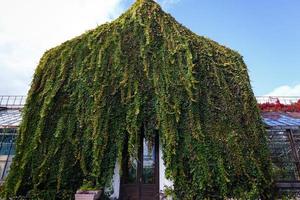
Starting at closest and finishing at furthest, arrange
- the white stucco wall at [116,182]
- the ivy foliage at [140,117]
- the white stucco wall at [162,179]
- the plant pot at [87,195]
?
the plant pot at [87,195] < the ivy foliage at [140,117] < the white stucco wall at [162,179] < the white stucco wall at [116,182]

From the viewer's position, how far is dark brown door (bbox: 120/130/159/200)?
8445 mm

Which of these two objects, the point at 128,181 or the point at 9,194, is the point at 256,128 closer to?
the point at 128,181

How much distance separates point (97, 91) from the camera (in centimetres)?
867

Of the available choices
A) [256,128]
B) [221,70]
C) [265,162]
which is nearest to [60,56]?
[221,70]

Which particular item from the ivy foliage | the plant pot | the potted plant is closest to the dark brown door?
the ivy foliage

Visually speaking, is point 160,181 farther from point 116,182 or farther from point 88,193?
point 88,193

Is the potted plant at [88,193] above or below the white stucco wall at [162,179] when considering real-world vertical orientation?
below

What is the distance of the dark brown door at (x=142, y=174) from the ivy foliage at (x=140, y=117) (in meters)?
0.66

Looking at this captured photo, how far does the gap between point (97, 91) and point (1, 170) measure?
5.45 metres

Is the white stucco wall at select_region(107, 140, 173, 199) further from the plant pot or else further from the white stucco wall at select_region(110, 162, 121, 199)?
the plant pot

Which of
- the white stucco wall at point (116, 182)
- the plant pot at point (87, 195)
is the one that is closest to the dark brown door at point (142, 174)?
the white stucco wall at point (116, 182)

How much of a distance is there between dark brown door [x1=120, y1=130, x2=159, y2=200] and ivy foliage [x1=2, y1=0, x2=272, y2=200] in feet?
2.17

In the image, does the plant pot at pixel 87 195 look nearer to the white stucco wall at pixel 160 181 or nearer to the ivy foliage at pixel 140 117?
the ivy foliage at pixel 140 117

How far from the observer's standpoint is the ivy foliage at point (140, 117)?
7965 mm
